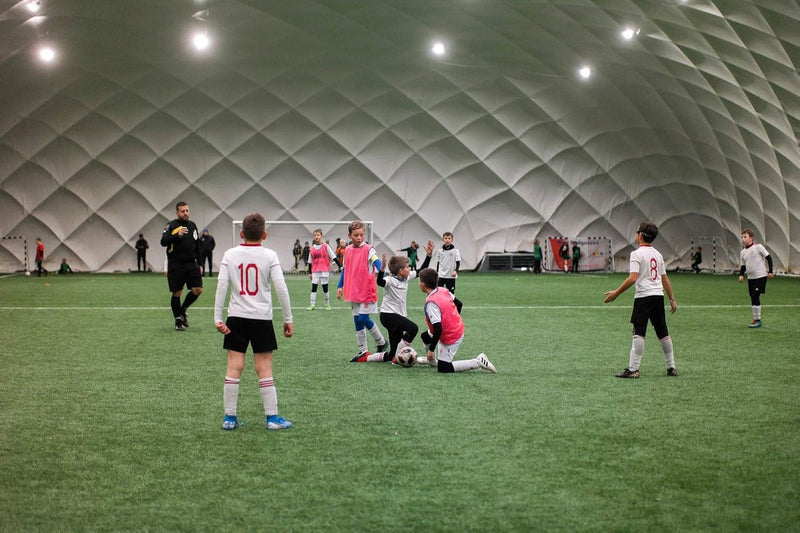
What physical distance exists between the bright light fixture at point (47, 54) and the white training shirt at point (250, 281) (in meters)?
31.2

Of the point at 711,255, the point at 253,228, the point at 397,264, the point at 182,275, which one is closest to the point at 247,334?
the point at 253,228

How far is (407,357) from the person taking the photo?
9.05 meters

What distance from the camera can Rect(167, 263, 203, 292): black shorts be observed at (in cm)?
1297

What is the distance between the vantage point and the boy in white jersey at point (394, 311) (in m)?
9.45

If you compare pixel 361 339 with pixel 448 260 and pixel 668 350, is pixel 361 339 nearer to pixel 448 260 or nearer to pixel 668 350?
pixel 668 350

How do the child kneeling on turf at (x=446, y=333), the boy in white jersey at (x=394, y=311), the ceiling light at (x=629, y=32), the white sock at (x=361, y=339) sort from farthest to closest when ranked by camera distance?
the ceiling light at (x=629, y=32) < the white sock at (x=361, y=339) < the boy in white jersey at (x=394, y=311) < the child kneeling on turf at (x=446, y=333)

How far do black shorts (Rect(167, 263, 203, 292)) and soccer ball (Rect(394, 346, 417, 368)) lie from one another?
5.37 metres

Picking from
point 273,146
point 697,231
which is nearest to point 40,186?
point 273,146

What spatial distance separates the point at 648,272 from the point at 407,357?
3090 millimetres

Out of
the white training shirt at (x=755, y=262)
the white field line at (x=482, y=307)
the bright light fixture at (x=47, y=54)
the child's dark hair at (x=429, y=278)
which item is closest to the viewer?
the child's dark hair at (x=429, y=278)

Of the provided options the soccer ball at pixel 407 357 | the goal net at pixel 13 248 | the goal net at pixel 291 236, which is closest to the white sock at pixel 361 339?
the soccer ball at pixel 407 357

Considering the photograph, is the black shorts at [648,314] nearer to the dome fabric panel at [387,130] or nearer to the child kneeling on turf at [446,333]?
the child kneeling on turf at [446,333]

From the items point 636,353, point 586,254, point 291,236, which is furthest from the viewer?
point 586,254

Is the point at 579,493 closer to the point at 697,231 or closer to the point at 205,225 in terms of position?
the point at 205,225
